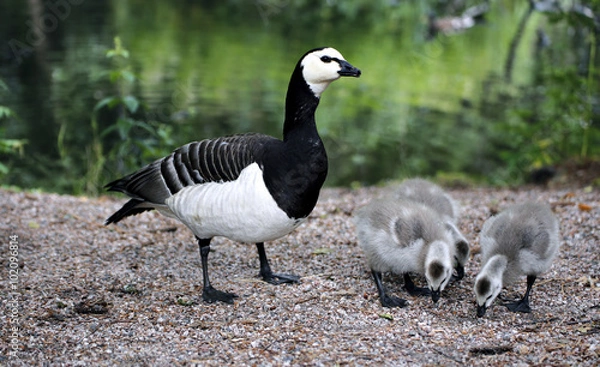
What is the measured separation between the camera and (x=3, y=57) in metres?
16.3

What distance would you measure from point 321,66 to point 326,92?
1104 centimetres

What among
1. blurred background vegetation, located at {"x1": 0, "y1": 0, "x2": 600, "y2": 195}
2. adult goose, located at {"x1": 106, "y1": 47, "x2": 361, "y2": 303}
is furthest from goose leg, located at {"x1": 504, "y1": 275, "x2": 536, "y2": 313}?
blurred background vegetation, located at {"x1": 0, "y1": 0, "x2": 600, "y2": 195}

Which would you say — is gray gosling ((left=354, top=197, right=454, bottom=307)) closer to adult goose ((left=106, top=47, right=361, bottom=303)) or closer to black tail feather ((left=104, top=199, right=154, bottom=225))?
adult goose ((left=106, top=47, right=361, bottom=303))

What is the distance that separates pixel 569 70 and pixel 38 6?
18.7 meters

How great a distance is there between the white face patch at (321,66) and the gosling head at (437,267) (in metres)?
1.60

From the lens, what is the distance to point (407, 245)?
5.45m

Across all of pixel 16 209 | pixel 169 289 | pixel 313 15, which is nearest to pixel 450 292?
pixel 169 289

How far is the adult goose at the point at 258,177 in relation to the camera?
5.27 meters

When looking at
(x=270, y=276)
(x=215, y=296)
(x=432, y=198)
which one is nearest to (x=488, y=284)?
(x=432, y=198)

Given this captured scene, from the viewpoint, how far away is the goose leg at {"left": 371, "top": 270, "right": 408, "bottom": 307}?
17.6ft

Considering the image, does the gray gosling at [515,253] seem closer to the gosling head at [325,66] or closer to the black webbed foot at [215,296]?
the gosling head at [325,66]

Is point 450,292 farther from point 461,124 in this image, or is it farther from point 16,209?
point 461,124

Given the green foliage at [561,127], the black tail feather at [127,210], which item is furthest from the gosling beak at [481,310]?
the green foliage at [561,127]

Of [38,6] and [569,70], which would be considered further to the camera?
[38,6]
